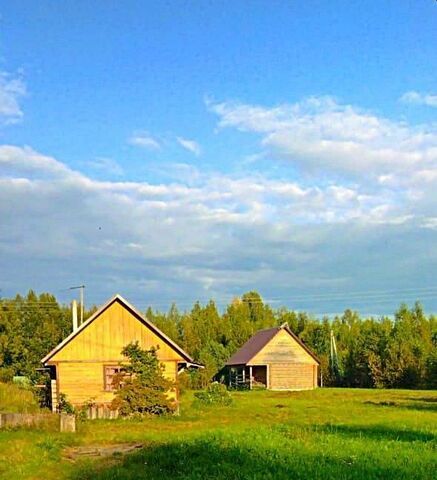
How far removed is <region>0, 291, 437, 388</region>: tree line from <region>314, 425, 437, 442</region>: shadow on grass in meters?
43.1

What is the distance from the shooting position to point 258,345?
213 feet

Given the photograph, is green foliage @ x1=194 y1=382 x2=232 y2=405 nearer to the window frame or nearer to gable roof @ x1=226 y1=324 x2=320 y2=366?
the window frame

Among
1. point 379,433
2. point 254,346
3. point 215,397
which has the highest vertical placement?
point 254,346

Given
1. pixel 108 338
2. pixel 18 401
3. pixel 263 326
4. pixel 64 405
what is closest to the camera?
pixel 64 405

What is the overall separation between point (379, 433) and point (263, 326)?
232 ft

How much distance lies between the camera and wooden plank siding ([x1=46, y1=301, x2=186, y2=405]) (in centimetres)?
3312

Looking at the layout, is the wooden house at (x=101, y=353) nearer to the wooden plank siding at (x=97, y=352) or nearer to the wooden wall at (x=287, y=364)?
the wooden plank siding at (x=97, y=352)

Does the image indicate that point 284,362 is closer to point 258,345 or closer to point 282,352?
point 282,352

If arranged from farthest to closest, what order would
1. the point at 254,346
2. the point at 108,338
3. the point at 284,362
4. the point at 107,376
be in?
the point at 254,346 → the point at 284,362 → the point at 108,338 → the point at 107,376

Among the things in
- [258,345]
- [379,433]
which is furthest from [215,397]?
[258,345]

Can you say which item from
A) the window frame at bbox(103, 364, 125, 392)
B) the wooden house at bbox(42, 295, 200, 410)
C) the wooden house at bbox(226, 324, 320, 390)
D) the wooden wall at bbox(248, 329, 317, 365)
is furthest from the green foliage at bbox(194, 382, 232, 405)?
the wooden wall at bbox(248, 329, 317, 365)

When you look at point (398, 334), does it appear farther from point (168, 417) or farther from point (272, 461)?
point (272, 461)

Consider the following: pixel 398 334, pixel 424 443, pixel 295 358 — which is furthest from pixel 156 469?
pixel 398 334

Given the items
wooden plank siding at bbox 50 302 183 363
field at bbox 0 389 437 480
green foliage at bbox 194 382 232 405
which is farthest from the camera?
green foliage at bbox 194 382 232 405
